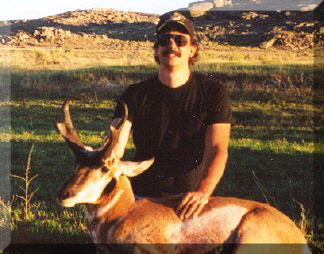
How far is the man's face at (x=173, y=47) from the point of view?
450 centimetres

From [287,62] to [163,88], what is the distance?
17655mm

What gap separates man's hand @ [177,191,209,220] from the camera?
367 centimetres

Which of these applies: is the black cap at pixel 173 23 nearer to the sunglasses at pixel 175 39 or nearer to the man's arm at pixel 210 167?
the sunglasses at pixel 175 39

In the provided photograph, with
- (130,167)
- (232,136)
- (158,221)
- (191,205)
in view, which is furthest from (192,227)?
(232,136)

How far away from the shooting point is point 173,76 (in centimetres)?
465

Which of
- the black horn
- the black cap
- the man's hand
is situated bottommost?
the man's hand

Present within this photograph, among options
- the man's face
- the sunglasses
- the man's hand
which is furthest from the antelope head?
the sunglasses

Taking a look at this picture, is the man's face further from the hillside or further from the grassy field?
the hillside

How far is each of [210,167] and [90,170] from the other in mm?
1223

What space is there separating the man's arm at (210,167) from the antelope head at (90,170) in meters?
0.55

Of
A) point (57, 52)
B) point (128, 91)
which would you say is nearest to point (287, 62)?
point (57, 52)

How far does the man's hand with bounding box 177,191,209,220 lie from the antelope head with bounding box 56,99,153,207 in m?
0.51

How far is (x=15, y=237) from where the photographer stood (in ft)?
18.6

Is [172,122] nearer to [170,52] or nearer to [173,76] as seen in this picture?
[173,76]
